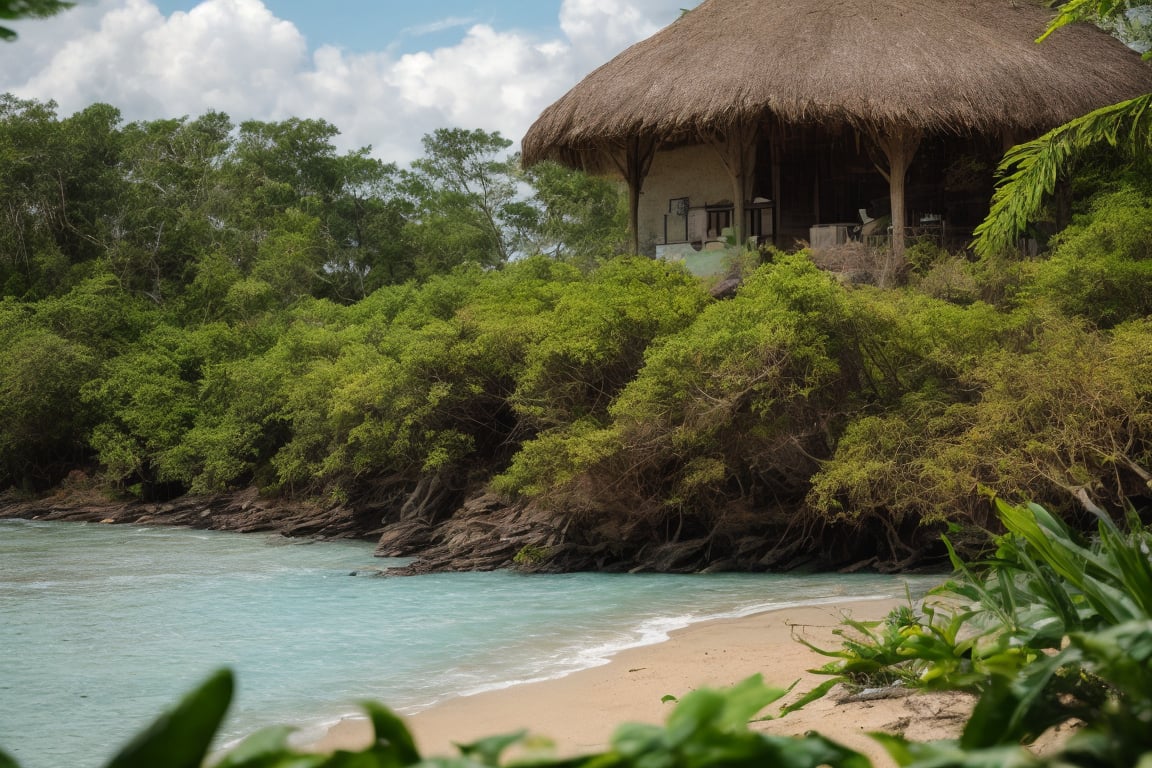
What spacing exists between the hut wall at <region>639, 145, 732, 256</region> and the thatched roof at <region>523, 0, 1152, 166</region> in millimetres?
639

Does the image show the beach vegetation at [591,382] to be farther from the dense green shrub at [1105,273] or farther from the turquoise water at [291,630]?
the turquoise water at [291,630]

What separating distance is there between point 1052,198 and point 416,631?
1143cm

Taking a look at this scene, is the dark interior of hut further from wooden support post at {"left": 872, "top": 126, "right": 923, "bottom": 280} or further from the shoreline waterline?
the shoreline waterline

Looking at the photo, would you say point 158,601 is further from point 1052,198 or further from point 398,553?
point 1052,198

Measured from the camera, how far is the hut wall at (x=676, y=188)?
61.5 feet

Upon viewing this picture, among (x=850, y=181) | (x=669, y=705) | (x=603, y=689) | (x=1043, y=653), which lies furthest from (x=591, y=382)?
(x=1043, y=653)

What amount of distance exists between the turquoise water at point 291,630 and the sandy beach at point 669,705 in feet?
1.53

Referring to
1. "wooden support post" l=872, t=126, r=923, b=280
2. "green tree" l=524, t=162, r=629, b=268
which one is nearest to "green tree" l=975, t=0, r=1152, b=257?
"wooden support post" l=872, t=126, r=923, b=280

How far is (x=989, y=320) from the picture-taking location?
1211cm

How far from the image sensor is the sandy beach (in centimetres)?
444

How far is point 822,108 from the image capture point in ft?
50.6

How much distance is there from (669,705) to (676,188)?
13721mm

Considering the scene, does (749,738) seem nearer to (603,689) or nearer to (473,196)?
(603,689)

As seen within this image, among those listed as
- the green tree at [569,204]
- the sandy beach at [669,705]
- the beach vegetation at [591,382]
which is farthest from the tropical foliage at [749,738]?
the green tree at [569,204]
